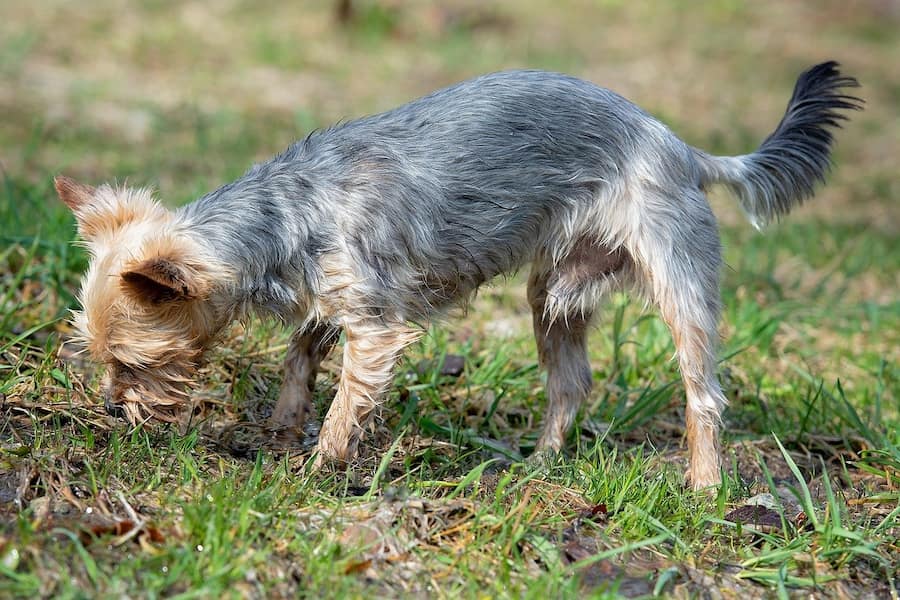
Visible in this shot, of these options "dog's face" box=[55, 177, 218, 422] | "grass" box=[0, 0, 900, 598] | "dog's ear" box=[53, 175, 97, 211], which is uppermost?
"dog's ear" box=[53, 175, 97, 211]

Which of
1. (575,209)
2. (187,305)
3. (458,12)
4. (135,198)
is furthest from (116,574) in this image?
(458,12)

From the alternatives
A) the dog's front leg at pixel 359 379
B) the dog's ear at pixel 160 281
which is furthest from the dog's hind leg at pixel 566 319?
the dog's ear at pixel 160 281

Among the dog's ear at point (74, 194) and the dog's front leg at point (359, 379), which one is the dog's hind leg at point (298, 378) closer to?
the dog's front leg at point (359, 379)

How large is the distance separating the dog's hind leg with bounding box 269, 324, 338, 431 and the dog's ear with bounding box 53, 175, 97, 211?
38.4 inches

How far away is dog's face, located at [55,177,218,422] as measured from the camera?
361 centimetres

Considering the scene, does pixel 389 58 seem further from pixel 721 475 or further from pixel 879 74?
pixel 721 475

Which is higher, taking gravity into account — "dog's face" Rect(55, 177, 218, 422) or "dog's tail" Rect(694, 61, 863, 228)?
"dog's tail" Rect(694, 61, 863, 228)

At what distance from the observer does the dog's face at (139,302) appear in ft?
11.8

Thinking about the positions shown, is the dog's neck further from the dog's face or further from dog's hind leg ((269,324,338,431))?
dog's hind leg ((269,324,338,431))

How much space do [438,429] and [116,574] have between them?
1.77 metres

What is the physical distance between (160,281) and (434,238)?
3.58 feet

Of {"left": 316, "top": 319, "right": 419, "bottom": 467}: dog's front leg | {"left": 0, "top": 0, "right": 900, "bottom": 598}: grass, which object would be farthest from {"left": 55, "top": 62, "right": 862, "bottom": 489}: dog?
{"left": 0, "top": 0, "right": 900, "bottom": 598}: grass

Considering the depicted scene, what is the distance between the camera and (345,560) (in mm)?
3092

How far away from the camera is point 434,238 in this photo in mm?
4070
